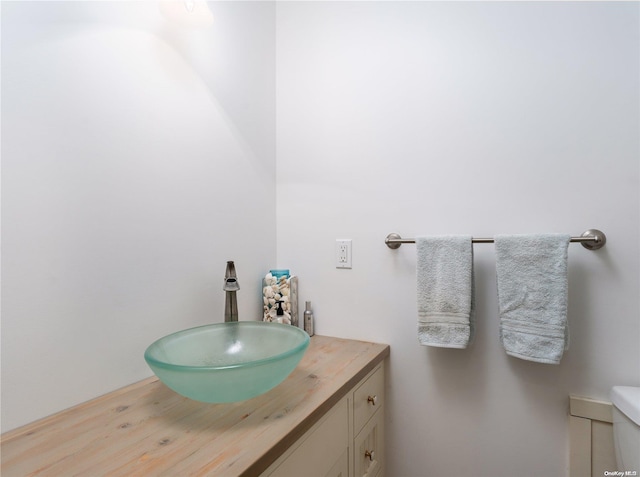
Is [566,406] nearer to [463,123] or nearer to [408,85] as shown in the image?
[463,123]

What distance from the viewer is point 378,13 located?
4.58 feet

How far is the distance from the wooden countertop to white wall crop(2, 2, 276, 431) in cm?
6

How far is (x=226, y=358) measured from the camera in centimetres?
107

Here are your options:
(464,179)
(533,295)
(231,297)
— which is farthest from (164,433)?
(464,179)

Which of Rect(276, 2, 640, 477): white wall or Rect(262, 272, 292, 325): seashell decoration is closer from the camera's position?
Rect(276, 2, 640, 477): white wall

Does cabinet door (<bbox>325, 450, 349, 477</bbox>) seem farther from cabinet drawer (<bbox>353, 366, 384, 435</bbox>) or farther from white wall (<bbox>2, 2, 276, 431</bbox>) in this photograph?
white wall (<bbox>2, 2, 276, 431</bbox>)

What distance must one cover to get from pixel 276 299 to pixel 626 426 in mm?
1123

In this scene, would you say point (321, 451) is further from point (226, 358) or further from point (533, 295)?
point (533, 295)

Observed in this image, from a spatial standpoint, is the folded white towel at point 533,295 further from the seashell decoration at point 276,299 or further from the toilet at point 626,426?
the seashell decoration at point 276,299

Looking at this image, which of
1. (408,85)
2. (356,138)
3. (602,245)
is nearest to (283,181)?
(356,138)

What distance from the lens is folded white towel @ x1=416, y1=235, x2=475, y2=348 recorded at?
1.15 meters

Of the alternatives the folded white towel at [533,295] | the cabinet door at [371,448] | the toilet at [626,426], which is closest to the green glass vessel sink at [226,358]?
the cabinet door at [371,448]

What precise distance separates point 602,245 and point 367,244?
736 mm

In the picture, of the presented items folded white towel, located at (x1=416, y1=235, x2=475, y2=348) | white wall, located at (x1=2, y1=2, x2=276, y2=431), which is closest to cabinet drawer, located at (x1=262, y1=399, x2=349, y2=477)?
folded white towel, located at (x1=416, y1=235, x2=475, y2=348)
